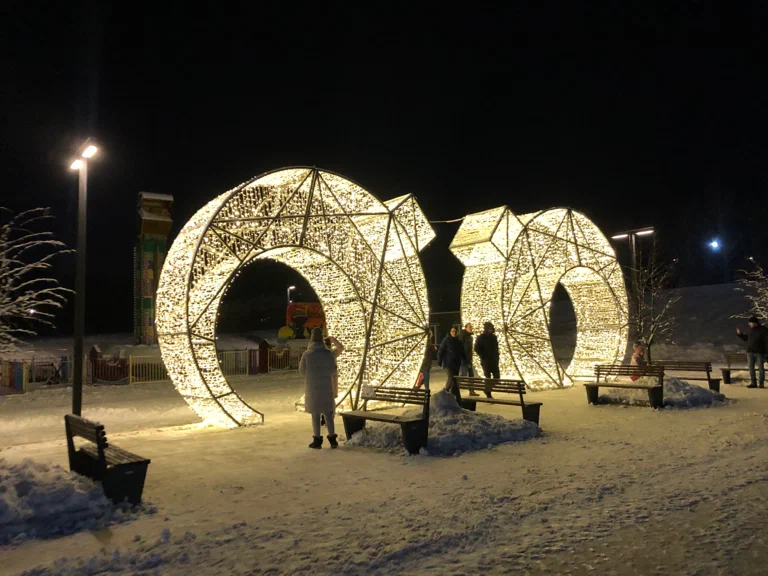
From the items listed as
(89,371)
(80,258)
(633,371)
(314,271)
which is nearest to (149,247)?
(89,371)

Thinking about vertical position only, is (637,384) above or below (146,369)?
below

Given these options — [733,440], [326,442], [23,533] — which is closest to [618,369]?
[733,440]

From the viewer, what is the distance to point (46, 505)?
5199mm

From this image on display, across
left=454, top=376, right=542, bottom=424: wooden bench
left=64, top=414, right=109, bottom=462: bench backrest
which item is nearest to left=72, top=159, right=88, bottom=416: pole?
left=64, top=414, right=109, bottom=462: bench backrest

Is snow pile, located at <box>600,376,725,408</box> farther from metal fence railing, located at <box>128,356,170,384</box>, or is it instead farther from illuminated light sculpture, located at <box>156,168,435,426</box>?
metal fence railing, located at <box>128,356,170,384</box>

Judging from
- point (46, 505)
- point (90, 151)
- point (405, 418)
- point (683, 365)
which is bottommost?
point (46, 505)

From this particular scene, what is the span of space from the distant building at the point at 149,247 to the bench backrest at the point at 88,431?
59.6 ft

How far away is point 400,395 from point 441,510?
12.2 feet

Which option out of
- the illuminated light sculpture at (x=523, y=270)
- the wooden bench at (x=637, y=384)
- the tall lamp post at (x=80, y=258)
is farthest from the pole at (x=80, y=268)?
the wooden bench at (x=637, y=384)

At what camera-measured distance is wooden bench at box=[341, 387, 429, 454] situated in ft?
25.7

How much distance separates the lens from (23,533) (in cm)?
481

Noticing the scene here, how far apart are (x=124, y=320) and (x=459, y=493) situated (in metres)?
50.1

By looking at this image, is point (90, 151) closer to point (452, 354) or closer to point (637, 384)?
point (452, 354)

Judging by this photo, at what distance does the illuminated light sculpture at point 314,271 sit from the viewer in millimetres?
9797
